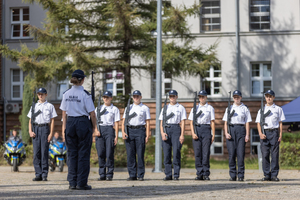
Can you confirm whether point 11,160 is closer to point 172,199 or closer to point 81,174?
point 81,174

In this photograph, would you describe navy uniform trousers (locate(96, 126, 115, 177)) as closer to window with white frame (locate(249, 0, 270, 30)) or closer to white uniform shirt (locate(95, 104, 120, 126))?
white uniform shirt (locate(95, 104, 120, 126))

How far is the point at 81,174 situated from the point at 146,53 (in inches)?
396

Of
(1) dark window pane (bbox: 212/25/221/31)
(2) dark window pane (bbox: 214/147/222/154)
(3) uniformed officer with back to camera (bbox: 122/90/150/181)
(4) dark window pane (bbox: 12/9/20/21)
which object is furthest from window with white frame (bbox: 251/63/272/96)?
(3) uniformed officer with back to camera (bbox: 122/90/150/181)

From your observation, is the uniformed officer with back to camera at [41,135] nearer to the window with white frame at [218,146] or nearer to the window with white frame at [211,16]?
the window with white frame at [218,146]

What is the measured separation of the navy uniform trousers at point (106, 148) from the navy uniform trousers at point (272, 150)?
11.5 feet

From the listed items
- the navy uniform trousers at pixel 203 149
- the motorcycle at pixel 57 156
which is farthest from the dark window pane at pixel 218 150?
the navy uniform trousers at pixel 203 149

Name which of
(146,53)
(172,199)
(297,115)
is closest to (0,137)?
(146,53)

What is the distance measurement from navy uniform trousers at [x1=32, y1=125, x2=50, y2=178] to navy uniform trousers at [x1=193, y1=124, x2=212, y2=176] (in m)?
3.41

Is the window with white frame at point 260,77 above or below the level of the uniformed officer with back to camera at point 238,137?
above

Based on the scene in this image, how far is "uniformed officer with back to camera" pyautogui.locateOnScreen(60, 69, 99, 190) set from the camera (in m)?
8.73

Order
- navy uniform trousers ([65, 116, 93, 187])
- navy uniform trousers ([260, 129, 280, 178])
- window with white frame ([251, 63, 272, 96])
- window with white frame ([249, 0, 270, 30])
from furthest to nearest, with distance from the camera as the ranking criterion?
window with white frame ([251, 63, 272, 96]) → window with white frame ([249, 0, 270, 30]) → navy uniform trousers ([260, 129, 280, 178]) → navy uniform trousers ([65, 116, 93, 187])

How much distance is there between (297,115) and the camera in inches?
620

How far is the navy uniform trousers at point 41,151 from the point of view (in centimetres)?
1158

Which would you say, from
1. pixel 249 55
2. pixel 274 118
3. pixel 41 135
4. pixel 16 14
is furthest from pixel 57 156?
pixel 16 14
